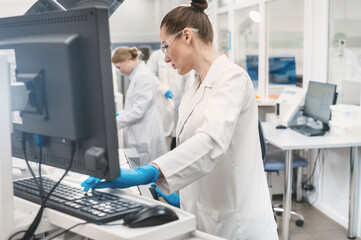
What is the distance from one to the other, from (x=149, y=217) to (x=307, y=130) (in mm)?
2390

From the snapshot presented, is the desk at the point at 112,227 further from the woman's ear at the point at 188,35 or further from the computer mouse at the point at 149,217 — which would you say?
the woman's ear at the point at 188,35

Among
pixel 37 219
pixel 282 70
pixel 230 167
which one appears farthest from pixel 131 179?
pixel 282 70

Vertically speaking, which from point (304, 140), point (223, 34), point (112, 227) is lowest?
point (304, 140)

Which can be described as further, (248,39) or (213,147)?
(248,39)

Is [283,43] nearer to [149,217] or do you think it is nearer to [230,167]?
[230,167]

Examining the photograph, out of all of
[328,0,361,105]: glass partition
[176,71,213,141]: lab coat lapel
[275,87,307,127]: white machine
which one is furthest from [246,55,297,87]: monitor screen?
[176,71,213,141]: lab coat lapel

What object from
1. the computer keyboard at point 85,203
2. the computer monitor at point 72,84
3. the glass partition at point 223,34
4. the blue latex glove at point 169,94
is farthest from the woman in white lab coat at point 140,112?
the glass partition at point 223,34

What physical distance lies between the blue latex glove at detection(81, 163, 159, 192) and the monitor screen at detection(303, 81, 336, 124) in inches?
83.9

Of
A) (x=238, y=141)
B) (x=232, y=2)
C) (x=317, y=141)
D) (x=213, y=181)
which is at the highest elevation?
(x=232, y=2)

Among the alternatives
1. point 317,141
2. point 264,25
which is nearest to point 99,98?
point 317,141

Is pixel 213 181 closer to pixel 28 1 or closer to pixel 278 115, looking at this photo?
pixel 28 1

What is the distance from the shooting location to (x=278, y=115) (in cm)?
348

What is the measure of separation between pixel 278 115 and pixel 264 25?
132cm

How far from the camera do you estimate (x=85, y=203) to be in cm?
94
